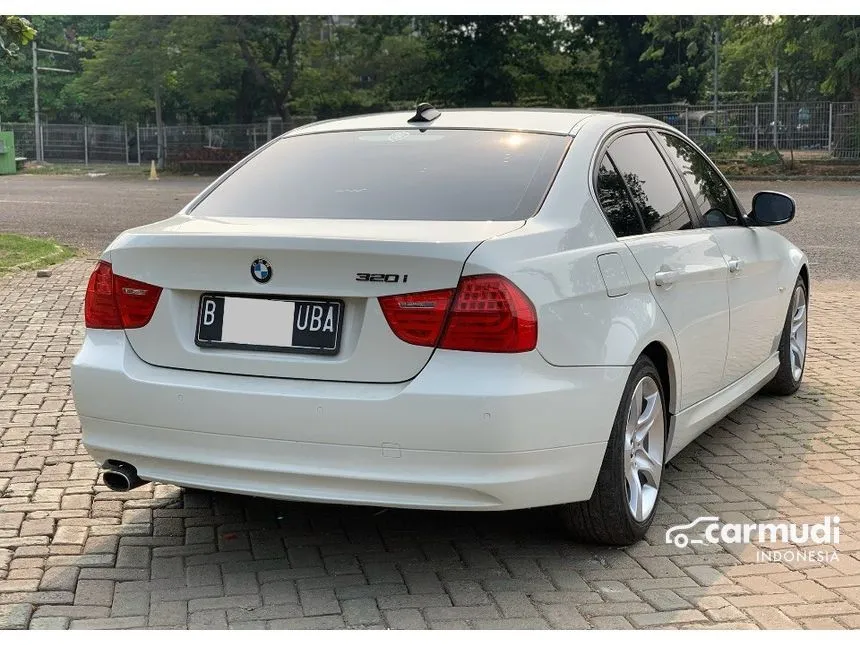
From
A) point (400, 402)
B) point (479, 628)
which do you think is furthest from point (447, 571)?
point (400, 402)

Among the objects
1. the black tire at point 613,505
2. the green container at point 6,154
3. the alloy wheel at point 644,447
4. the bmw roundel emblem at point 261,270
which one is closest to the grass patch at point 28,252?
the bmw roundel emblem at point 261,270

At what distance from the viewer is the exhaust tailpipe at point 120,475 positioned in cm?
409

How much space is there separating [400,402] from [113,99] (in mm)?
53447

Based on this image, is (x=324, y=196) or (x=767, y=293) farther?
(x=767, y=293)

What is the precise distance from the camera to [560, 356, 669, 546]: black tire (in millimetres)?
4070

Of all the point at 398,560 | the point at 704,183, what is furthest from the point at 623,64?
the point at 398,560

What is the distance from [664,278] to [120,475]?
2.19 m

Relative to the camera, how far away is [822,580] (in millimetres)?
3971

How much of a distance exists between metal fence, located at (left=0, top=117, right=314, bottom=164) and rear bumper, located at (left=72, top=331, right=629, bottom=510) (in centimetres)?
4342

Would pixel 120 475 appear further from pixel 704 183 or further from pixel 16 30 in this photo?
pixel 16 30

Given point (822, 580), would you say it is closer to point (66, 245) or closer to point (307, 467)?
point (307, 467)

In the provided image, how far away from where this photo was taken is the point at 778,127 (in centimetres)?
3428

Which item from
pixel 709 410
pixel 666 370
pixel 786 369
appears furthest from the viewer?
pixel 786 369

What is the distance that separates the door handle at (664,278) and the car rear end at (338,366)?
23.7 inches
